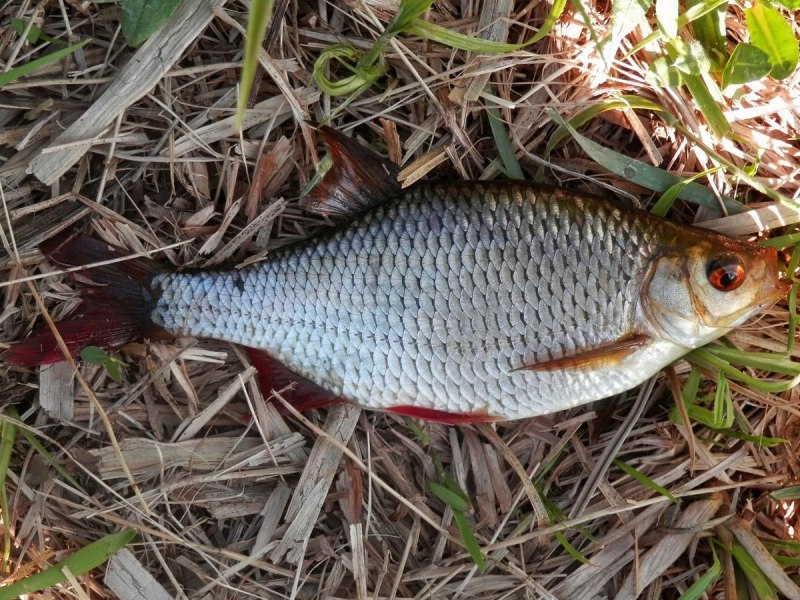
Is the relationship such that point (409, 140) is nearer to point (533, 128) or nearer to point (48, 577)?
point (533, 128)

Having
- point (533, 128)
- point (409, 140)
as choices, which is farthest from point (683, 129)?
point (409, 140)

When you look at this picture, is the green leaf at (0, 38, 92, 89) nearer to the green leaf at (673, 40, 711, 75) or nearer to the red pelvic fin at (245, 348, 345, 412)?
the red pelvic fin at (245, 348, 345, 412)

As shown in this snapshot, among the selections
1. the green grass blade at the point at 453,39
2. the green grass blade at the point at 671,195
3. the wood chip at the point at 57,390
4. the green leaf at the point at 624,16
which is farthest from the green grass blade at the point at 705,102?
the wood chip at the point at 57,390

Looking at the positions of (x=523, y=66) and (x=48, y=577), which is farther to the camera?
(x=523, y=66)

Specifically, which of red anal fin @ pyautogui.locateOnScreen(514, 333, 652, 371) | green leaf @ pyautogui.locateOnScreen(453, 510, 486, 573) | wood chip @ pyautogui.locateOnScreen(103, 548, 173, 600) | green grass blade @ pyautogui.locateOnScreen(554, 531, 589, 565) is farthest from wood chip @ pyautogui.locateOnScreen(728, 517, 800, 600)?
wood chip @ pyautogui.locateOnScreen(103, 548, 173, 600)

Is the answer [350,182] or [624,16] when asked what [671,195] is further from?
[350,182]

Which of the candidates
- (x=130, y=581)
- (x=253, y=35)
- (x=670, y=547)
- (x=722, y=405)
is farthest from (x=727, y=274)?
(x=130, y=581)
